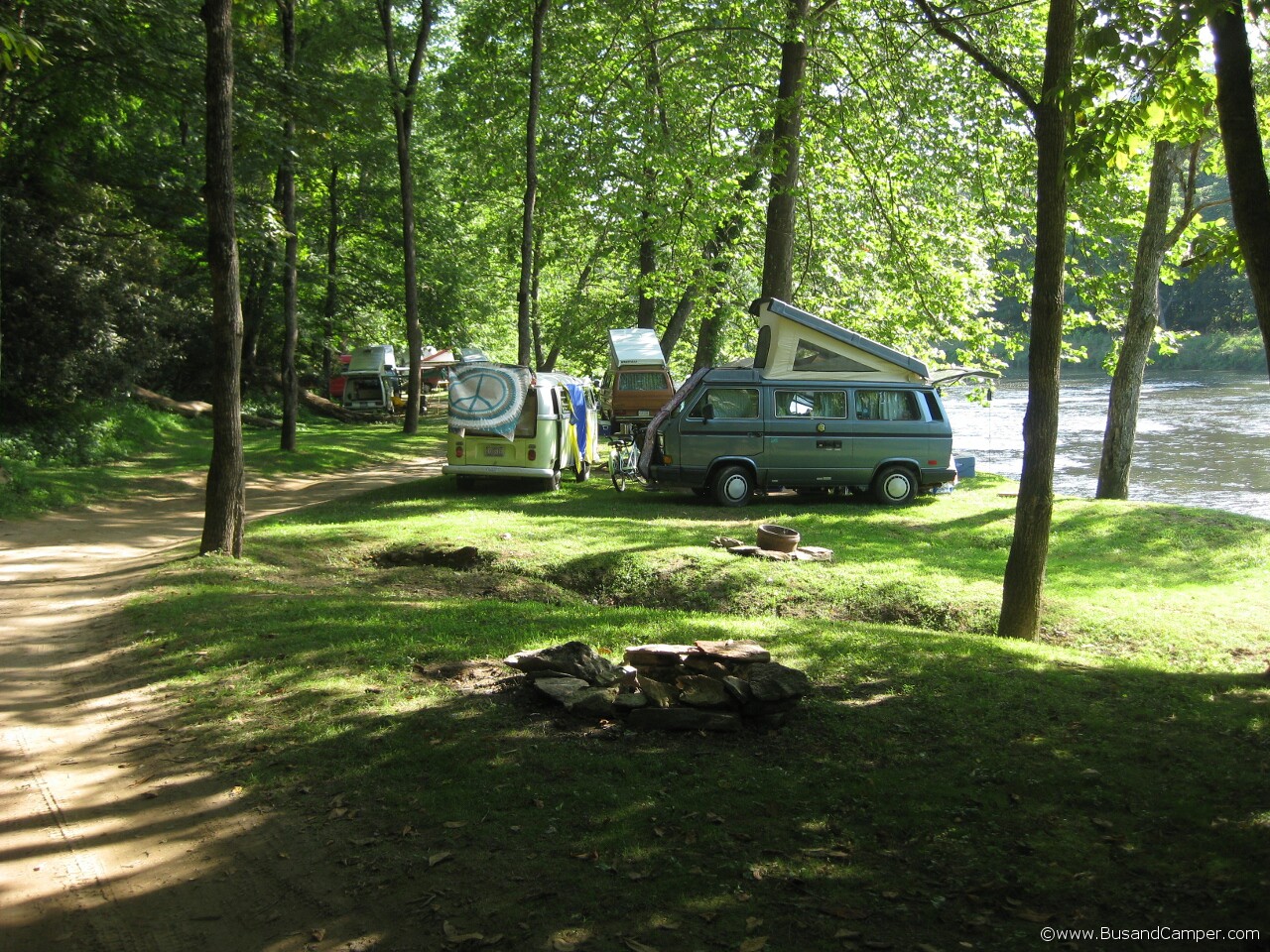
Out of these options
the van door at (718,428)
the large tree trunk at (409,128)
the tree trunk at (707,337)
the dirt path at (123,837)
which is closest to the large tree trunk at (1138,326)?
the van door at (718,428)

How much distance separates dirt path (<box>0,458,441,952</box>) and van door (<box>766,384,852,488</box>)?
11.1 m

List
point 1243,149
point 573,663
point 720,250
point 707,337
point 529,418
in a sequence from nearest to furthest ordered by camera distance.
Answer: point 1243,149
point 573,663
point 529,418
point 720,250
point 707,337

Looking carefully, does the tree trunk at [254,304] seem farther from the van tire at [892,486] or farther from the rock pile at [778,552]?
the rock pile at [778,552]

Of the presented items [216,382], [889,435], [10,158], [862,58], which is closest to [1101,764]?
[216,382]

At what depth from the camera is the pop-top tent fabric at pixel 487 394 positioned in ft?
56.2

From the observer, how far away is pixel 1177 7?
5387 mm

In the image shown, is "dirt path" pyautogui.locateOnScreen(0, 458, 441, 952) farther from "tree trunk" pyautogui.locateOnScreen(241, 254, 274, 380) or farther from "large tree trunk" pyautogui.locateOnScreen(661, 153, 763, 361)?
"tree trunk" pyautogui.locateOnScreen(241, 254, 274, 380)

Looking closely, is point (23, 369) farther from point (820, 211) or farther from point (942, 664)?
point (942, 664)

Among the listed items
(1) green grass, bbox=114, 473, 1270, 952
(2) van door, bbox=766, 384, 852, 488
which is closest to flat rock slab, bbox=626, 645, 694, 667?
(1) green grass, bbox=114, 473, 1270, 952

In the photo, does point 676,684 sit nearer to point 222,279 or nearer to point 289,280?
point 222,279

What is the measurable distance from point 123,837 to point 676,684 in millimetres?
2925

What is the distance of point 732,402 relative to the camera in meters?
16.8

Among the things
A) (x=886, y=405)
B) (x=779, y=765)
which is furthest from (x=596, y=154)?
(x=779, y=765)

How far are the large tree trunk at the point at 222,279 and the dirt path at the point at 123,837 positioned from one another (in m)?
2.48
